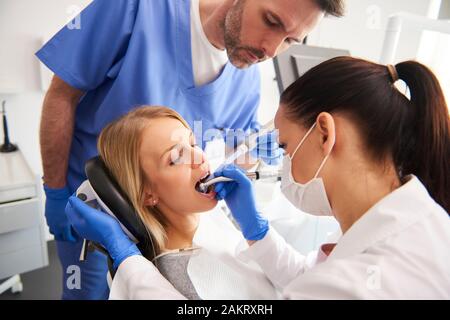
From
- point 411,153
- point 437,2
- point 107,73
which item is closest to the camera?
point 411,153

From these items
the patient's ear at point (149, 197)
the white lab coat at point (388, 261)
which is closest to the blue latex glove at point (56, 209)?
the patient's ear at point (149, 197)

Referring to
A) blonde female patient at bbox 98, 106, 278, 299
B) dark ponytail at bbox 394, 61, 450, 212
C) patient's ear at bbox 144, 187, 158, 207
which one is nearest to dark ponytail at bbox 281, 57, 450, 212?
dark ponytail at bbox 394, 61, 450, 212

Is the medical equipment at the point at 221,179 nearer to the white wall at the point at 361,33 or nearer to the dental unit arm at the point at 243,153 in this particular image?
the dental unit arm at the point at 243,153

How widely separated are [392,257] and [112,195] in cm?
58

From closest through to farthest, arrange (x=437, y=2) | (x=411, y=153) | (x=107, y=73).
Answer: (x=411, y=153)
(x=107, y=73)
(x=437, y=2)

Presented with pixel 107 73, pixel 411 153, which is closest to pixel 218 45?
pixel 107 73

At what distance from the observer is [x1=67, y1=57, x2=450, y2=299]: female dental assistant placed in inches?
18.1

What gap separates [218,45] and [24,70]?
506mm

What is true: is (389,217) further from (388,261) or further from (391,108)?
(391,108)

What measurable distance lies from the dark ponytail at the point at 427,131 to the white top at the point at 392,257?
0.08m

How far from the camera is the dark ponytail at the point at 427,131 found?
1.90 ft

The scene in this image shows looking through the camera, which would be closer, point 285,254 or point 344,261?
point 344,261

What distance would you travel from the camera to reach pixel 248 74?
1.01 m

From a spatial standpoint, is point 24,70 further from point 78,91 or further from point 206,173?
point 206,173
